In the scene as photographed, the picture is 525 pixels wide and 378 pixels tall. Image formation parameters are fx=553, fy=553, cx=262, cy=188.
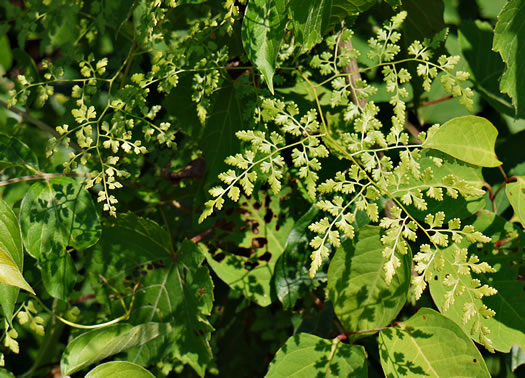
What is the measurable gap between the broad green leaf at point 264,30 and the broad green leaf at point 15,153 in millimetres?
638

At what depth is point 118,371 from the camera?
1.13m

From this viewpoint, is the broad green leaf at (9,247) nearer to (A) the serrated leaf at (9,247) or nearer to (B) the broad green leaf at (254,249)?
(A) the serrated leaf at (9,247)

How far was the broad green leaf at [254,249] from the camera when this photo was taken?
4.25 ft

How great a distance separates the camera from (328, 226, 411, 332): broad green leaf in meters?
1.10

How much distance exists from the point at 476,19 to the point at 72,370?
4.43ft

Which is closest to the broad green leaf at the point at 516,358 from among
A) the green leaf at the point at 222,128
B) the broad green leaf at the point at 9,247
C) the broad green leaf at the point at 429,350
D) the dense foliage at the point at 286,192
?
the dense foliage at the point at 286,192

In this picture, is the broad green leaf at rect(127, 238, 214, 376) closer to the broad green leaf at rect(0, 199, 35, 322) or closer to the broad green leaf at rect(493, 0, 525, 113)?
Answer: the broad green leaf at rect(0, 199, 35, 322)

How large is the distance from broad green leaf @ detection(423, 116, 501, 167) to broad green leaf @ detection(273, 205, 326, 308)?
13.7 inches

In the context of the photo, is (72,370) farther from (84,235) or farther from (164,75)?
(164,75)

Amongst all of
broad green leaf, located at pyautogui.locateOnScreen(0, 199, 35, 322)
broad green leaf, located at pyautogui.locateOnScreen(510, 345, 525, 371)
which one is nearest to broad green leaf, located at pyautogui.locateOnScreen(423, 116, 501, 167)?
broad green leaf, located at pyautogui.locateOnScreen(510, 345, 525, 371)

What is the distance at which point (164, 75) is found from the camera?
3.83 feet

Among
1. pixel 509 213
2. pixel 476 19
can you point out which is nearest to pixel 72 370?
pixel 509 213

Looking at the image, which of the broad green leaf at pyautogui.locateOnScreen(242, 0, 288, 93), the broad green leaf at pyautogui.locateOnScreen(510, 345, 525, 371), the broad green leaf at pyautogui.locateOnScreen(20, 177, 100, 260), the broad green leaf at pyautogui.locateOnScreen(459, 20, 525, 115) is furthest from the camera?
the broad green leaf at pyautogui.locateOnScreen(459, 20, 525, 115)

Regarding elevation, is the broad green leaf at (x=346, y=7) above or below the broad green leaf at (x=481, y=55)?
above
